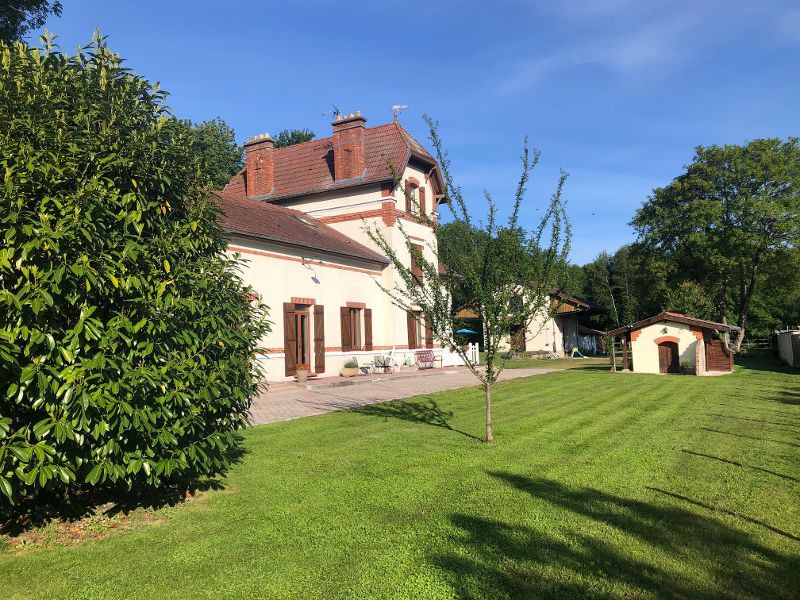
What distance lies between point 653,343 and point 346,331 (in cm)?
1304

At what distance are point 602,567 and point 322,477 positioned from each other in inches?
138

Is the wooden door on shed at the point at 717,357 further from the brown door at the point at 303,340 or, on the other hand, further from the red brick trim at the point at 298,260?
the brown door at the point at 303,340

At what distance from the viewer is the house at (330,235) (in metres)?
19.0

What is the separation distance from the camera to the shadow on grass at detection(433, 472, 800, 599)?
Answer: 3.73 meters

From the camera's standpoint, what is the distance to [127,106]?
5.22m

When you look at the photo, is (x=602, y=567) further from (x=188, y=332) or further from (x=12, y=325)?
(x=12, y=325)

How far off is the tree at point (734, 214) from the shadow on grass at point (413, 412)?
25039mm

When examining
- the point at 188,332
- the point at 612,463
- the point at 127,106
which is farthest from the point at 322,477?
the point at 127,106

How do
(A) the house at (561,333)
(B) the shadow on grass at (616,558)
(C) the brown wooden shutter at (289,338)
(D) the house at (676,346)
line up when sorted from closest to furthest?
(B) the shadow on grass at (616,558) < (C) the brown wooden shutter at (289,338) < (D) the house at (676,346) < (A) the house at (561,333)

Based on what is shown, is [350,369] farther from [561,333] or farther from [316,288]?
[561,333]

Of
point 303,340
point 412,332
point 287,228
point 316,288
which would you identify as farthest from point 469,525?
point 412,332

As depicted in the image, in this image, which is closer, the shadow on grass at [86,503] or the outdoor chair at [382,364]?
the shadow on grass at [86,503]

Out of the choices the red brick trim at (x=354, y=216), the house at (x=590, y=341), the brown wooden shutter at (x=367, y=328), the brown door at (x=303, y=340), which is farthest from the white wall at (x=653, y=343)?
the house at (x=590, y=341)

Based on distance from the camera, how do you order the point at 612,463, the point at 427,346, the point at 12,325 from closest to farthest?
1. the point at 12,325
2. the point at 612,463
3. the point at 427,346
